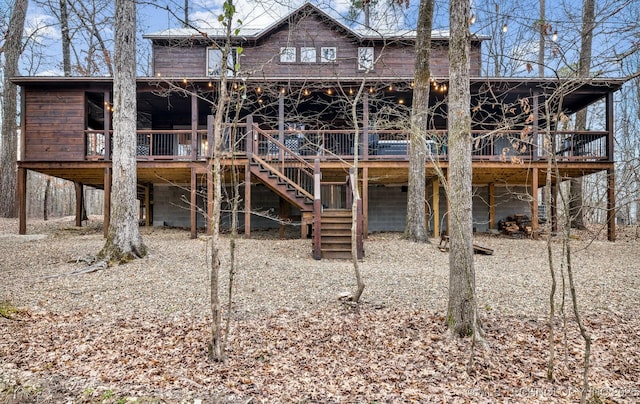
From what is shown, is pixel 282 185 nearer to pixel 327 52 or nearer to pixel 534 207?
pixel 327 52

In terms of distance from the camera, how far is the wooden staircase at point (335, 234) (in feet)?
28.2

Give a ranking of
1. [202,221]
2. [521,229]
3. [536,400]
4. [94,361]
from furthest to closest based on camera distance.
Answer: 1. [202,221]
2. [521,229]
3. [94,361]
4. [536,400]

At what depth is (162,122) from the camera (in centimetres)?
1537

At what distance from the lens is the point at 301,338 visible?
416 centimetres

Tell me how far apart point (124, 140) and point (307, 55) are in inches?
384

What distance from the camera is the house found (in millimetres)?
10406

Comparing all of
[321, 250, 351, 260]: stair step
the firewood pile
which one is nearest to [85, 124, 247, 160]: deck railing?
[321, 250, 351, 260]: stair step

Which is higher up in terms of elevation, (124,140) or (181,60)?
(181,60)

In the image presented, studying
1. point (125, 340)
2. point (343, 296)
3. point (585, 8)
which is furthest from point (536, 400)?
point (585, 8)

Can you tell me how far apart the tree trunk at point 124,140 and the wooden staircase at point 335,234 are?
4.16m

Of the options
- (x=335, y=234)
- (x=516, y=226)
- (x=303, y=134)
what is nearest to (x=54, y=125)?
(x=303, y=134)

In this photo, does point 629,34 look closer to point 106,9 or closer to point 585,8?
point 585,8

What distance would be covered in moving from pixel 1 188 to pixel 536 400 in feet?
69.5

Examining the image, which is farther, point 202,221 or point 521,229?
point 202,221
